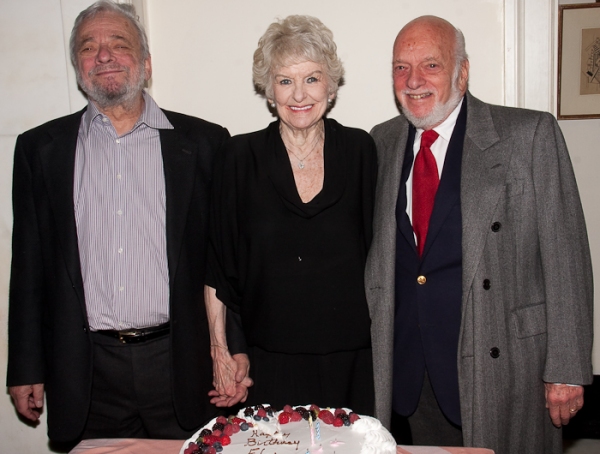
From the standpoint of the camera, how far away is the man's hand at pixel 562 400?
7.06 feet

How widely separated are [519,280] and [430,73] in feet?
2.84

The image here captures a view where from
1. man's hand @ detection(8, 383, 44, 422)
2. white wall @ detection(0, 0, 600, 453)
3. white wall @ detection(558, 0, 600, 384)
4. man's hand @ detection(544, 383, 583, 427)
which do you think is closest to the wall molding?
white wall @ detection(0, 0, 600, 453)

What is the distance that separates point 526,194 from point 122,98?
65.7 inches

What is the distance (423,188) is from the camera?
2287 mm

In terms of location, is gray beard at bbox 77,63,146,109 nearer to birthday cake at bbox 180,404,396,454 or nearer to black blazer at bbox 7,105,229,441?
black blazer at bbox 7,105,229,441

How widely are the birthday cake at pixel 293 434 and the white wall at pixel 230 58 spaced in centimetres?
192

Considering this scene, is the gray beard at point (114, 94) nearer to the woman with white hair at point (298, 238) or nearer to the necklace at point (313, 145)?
the woman with white hair at point (298, 238)

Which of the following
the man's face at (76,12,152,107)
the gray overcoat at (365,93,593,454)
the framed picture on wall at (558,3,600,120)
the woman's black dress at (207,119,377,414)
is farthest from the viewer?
the framed picture on wall at (558,3,600,120)

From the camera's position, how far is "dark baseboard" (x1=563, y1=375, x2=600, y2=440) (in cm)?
388

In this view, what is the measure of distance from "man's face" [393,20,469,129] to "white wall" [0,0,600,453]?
937 millimetres

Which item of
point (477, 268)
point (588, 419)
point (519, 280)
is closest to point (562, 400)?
point (519, 280)

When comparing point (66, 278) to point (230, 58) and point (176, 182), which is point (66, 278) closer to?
point (176, 182)

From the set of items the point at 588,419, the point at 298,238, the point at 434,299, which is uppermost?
the point at 298,238

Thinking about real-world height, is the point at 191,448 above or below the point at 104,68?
below
